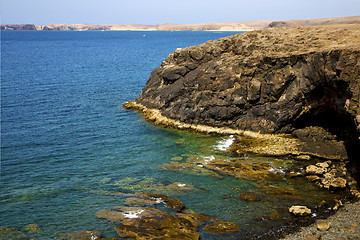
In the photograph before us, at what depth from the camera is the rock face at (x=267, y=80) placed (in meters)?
43.2

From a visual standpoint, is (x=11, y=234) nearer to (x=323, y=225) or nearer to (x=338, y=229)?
(x=323, y=225)

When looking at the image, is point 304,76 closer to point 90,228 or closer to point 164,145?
point 164,145

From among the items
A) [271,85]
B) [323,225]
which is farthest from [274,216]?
[271,85]

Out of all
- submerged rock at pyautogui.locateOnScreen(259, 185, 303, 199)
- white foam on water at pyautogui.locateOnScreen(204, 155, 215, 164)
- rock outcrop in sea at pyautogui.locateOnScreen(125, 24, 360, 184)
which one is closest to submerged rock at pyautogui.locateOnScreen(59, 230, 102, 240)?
submerged rock at pyautogui.locateOnScreen(259, 185, 303, 199)

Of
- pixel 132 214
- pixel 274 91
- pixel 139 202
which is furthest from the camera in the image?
pixel 274 91

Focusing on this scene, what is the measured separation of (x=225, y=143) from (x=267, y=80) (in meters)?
11.8

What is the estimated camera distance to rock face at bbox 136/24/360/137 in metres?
43.2

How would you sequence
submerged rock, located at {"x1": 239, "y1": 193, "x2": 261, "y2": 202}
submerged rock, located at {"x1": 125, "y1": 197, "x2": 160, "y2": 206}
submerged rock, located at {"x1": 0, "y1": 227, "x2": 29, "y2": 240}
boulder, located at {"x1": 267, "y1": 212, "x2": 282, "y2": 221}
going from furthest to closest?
1. submerged rock, located at {"x1": 239, "y1": 193, "x2": 261, "y2": 202}
2. submerged rock, located at {"x1": 125, "y1": 197, "x2": 160, "y2": 206}
3. boulder, located at {"x1": 267, "y1": 212, "x2": 282, "y2": 221}
4. submerged rock, located at {"x1": 0, "y1": 227, "x2": 29, "y2": 240}

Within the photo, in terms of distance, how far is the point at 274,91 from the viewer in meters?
49.3

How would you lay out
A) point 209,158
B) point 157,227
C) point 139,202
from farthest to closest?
point 209,158 → point 139,202 → point 157,227

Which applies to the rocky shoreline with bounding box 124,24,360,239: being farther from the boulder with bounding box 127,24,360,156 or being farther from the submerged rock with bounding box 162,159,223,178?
the submerged rock with bounding box 162,159,223,178

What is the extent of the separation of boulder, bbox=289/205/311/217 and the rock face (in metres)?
14.1

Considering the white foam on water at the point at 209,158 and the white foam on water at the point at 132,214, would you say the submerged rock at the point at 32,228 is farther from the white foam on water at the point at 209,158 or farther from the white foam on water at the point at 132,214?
the white foam on water at the point at 209,158

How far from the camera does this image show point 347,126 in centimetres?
4316
